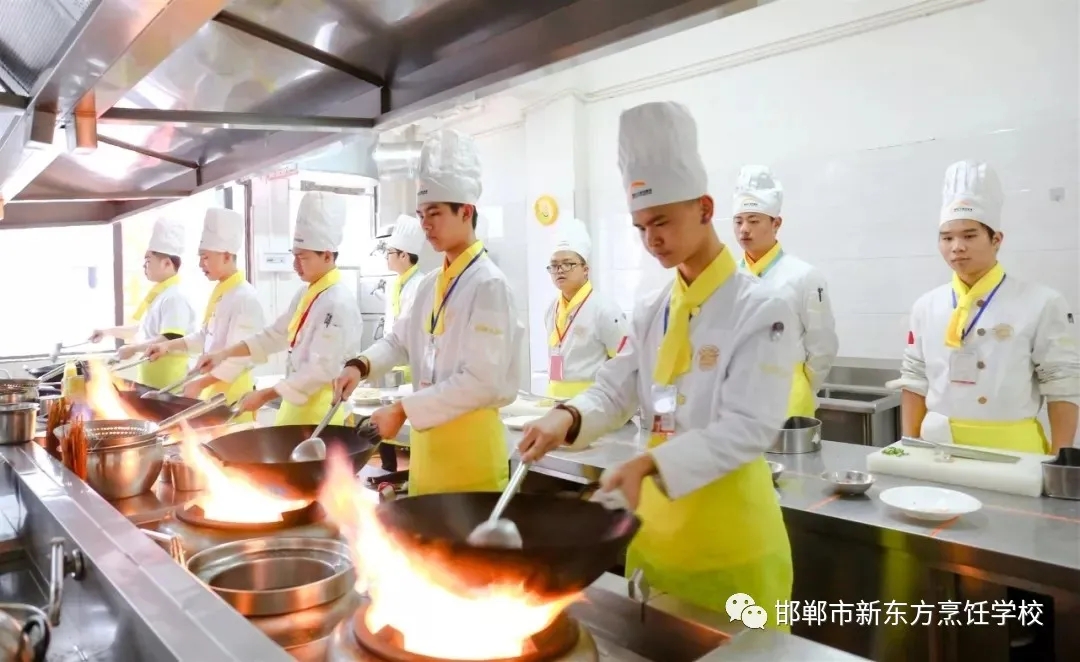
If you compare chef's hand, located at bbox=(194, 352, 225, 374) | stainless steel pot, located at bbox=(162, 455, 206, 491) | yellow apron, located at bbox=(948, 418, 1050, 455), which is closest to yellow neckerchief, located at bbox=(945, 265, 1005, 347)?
yellow apron, located at bbox=(948, 418, 1050, 455)

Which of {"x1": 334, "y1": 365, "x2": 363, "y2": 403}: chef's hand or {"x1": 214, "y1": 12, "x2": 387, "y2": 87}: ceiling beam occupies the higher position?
{"x1": 214, "y1": 12, "x2": 387, "y2": 87}: ceiling beam

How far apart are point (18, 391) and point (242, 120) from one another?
1.42m

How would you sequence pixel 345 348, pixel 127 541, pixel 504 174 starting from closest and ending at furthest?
pixel 127 541 < pixel 345 348 < pixel 504 174

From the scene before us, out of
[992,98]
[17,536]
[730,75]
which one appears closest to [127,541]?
[17,536]

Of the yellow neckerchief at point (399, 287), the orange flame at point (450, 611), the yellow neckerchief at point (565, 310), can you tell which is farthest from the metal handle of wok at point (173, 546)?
the yellow neckerchief at point (399, 287)

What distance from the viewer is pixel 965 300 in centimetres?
262

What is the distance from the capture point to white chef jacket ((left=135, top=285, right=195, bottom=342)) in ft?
14.5

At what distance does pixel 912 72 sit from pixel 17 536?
4.16 metres

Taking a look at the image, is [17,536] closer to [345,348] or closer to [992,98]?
[345,348]

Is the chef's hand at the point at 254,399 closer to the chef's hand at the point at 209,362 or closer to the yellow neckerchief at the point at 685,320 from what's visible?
the chef's hand at the point at 209,362

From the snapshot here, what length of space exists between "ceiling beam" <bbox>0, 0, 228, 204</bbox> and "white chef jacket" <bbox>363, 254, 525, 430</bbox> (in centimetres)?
92

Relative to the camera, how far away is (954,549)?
1.63m

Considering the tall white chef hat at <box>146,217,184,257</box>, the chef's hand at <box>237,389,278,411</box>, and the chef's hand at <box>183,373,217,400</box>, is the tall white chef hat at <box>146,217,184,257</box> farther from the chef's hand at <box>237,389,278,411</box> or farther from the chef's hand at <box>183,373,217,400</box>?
the chef's hand at <box>237,389,278,411</box>

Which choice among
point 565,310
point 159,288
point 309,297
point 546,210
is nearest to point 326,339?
point 309,297
